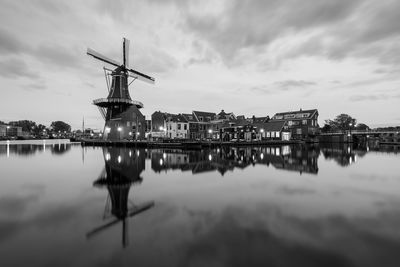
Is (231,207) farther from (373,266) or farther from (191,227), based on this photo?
(373,266)

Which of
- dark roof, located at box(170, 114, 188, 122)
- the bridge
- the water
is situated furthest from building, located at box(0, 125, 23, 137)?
the bridge

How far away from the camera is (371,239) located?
594 centimetres

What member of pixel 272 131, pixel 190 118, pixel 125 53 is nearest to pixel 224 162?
pixel 190 118

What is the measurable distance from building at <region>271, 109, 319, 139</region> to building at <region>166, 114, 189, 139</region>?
29.5 metres

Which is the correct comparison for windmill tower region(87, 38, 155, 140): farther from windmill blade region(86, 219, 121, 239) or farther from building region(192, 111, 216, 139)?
windmill blade region(86, 219, 121, 239)

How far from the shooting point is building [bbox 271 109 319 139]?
65.4 metres

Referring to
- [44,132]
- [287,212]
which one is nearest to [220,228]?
[287,212]

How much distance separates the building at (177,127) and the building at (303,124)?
1160 inches

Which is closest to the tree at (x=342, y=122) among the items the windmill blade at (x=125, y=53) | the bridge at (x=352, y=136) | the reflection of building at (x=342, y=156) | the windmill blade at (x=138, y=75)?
the bridge at (x=352, y=136)

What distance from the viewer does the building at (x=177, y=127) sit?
200 ft

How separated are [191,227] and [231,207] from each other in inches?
95.0

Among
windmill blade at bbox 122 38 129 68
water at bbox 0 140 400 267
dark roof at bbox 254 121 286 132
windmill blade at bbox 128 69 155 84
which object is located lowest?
water at bbox 0 140 400 267

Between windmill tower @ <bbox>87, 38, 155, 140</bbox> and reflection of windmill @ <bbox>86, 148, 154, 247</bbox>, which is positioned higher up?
windmill tower @ <bbox>87, 38, 155, 140</bbox>

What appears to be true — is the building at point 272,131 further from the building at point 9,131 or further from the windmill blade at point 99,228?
the building at point 9,131
